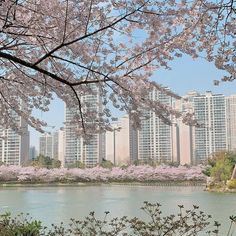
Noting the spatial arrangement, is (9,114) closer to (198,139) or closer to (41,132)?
(41,132)

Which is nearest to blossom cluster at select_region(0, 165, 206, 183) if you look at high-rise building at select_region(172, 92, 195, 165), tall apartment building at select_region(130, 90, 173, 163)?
tall apartment building at select_region(130, 90, 173, 163)

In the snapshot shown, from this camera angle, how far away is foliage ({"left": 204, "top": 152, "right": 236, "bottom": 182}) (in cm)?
2750

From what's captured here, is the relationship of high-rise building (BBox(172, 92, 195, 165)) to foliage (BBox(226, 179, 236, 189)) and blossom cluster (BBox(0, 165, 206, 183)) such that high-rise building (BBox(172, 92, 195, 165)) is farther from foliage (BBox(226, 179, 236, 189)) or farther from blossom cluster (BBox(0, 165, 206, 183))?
foliage (BBox(226, 179, 236, 189))

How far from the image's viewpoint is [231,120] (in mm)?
40500

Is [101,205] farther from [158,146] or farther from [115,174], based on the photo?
[158,146]

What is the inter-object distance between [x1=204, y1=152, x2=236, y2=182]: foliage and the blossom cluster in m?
6.56

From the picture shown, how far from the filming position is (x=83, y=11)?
315 centimetres

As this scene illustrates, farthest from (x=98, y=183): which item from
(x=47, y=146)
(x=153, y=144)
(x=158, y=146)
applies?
(x=47, y=146)

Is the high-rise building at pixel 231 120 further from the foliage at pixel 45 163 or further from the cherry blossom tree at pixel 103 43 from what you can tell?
the cherry blossom tree at pixel 103 43

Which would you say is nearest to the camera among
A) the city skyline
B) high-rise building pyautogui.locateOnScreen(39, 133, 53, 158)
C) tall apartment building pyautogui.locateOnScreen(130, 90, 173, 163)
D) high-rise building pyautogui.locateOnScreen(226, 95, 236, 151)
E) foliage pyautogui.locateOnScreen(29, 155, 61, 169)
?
high-rise building pyautogui.locateOnScreen(226, 95, 236, 151)

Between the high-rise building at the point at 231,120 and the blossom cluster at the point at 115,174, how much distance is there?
5.13m

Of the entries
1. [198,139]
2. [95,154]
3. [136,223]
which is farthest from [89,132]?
[198,139]

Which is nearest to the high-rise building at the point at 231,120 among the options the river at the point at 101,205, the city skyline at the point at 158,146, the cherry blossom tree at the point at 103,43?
the city skyline at the point at 158,146

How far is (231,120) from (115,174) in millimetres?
13608
